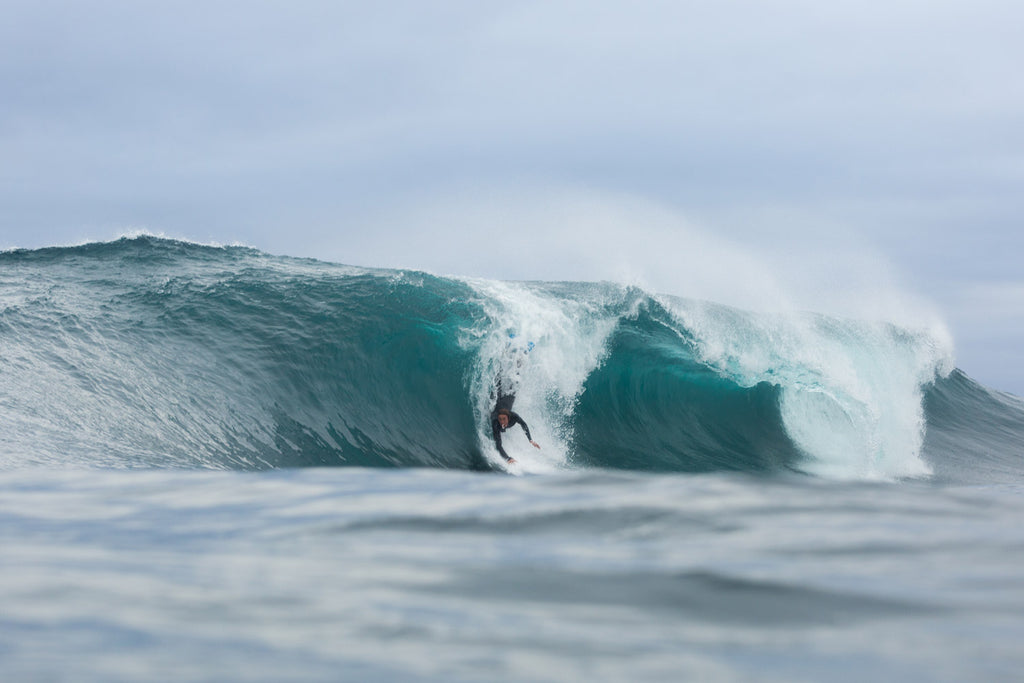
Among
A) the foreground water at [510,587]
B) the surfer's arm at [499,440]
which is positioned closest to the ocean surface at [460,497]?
the foreground water at [510,587]

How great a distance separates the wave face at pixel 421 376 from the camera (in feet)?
33.1

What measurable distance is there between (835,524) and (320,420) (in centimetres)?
779

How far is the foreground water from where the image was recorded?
227 centimetres

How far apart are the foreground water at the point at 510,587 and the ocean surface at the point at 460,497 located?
18 mm

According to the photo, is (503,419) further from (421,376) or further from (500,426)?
(421,376)

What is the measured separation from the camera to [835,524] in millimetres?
4152

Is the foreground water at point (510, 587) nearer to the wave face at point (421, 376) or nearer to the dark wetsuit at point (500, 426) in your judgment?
the wave face at point (421, 376)

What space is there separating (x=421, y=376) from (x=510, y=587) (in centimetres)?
958

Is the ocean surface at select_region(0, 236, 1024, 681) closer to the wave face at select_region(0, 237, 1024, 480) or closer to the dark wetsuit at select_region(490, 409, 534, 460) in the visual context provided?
the wave face at select_region(0, 237, 1024, 480)

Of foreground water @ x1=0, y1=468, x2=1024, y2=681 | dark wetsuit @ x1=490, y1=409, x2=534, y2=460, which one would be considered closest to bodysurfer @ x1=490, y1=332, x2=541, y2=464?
dark wetsuit @ x1=490, y1=409, x2=534, y2=460

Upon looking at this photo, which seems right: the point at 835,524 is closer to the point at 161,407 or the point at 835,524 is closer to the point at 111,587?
the point at 111,587

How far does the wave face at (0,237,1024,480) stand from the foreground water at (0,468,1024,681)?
482 cm

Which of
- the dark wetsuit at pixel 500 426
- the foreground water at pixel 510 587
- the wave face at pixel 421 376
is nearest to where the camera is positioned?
the foreground water at pixel 510 587

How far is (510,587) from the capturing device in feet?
9.78
